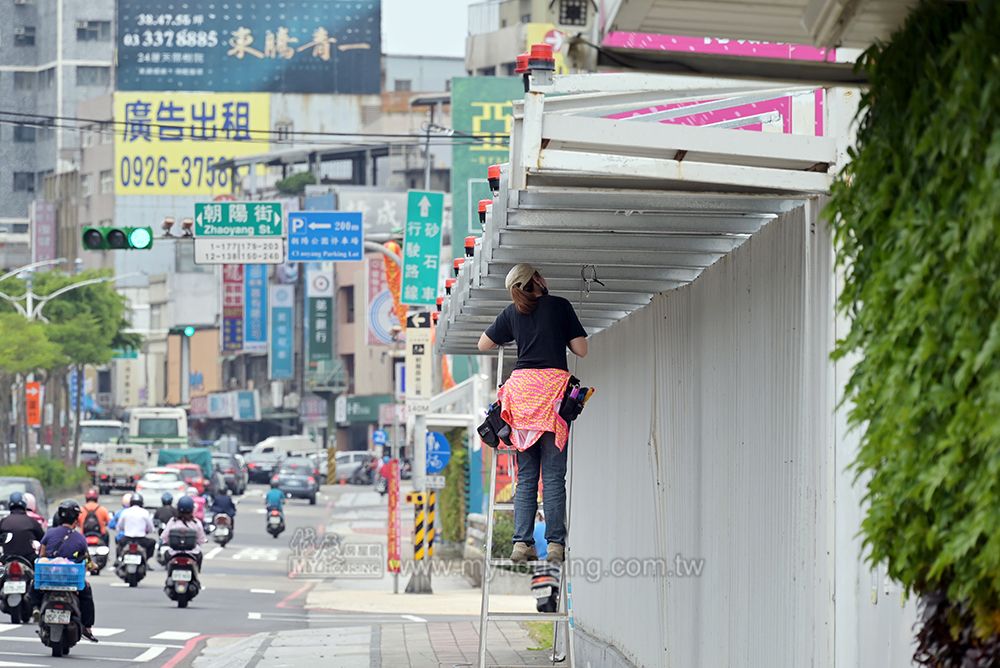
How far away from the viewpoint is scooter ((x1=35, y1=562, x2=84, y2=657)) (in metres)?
18.1

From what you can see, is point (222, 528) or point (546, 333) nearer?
point (546, 333)

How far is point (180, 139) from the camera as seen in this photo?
319 ft

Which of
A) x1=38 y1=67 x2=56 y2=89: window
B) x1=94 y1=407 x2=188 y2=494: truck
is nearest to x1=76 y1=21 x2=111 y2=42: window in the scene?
x1=38 y1=67 x2=56 y2=89: window

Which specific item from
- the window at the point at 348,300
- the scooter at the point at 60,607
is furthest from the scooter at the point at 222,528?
the window at the point at 348,300

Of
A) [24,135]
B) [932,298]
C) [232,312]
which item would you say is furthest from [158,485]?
[24,135]

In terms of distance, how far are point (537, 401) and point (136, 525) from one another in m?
21.4

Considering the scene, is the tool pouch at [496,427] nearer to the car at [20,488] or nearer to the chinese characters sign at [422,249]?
the chinese characters sign at [422,249]

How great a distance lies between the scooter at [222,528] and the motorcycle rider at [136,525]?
797 cm

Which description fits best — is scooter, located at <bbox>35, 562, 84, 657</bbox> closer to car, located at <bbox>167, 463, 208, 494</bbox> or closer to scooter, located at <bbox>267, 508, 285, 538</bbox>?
scooter, located at <bbox>267, 508, 285, 538</bbox>

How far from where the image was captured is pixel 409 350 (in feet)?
90.8

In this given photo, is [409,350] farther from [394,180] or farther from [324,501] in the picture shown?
[394,180]

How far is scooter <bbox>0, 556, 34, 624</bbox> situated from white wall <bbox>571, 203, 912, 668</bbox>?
10243 millimetres

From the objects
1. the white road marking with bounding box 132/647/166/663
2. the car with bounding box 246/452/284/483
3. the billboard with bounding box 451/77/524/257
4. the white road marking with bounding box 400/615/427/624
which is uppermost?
the billboard with bounding box 451/77/524/257

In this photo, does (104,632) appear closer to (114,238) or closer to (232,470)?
(114,238)
